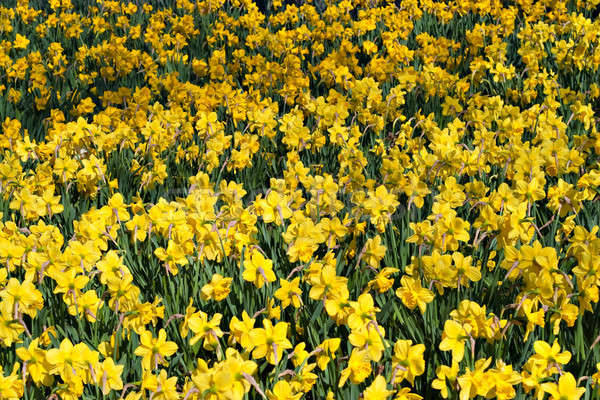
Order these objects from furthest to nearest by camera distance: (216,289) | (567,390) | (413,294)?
(216,289) < (413,294) < (567,390)

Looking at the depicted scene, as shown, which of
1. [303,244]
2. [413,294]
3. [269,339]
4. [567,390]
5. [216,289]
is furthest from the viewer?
[303,244]

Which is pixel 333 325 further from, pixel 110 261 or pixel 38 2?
pixel 38 2

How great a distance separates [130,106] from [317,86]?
1462 millimetres

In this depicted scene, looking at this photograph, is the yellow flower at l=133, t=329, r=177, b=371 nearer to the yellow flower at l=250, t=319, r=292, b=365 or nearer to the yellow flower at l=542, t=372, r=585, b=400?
the yellow flower at l=250, t=319, r=292, b=365

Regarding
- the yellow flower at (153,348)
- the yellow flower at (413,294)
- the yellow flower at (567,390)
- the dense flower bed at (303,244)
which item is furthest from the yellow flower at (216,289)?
the yellow flower at (567,390)

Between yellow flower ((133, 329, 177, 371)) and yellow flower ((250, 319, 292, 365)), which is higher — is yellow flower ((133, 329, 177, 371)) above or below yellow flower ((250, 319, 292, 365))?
below

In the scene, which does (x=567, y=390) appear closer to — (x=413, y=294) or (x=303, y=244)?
(x=413, y=294)

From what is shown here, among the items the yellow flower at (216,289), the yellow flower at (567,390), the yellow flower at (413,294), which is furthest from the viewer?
the yellow flower at (216,289)

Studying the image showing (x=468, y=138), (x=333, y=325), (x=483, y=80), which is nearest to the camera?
(x=333, y=325)

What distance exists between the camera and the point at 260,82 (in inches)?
173

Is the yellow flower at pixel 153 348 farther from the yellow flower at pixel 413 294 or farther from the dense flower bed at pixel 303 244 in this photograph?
the yellow flower at pixel 413 294

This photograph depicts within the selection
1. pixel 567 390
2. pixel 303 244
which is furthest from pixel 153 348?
pixel 567 390

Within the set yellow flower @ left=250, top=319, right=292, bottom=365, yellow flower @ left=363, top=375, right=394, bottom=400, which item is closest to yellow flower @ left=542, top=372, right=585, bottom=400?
yellow flower @ left=363, top=375, right=394, bottom=400

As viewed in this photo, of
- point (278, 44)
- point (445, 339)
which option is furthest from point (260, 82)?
point (445, 339)
